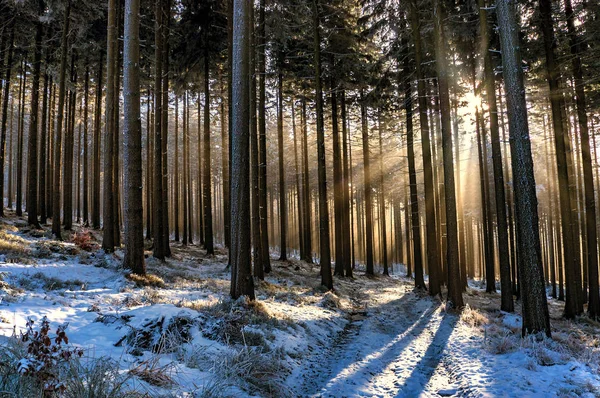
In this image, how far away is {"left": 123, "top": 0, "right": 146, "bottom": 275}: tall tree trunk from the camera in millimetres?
9117

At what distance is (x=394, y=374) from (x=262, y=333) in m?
2.39

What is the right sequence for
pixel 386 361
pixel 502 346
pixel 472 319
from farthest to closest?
pixel 472 319
pixel 502 346
pixel 386 361

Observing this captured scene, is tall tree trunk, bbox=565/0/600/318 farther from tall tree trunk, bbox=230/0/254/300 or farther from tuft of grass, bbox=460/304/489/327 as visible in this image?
tall tree trunk, bbox=230/0/254/300

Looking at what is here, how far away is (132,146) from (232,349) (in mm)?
6524

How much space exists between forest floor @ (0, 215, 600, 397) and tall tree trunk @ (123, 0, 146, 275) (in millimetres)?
614

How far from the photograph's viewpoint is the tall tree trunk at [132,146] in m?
9.12

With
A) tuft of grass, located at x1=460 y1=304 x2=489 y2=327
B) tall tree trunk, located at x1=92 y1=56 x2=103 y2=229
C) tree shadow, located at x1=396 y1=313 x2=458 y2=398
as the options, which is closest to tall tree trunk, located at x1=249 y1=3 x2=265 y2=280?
tree shadow, located at x1=396 y1=313 x2=458 y2=398

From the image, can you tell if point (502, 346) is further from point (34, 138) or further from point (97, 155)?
point (97, 155)

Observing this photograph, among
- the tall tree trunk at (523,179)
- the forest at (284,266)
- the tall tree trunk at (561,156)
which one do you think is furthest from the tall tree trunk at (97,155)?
the tall tree trunk at (561,156)

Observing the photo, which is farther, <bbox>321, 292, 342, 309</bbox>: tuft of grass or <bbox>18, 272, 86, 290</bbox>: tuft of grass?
<bbox>321, 292, 342, 309</bbox>: tuft of grass

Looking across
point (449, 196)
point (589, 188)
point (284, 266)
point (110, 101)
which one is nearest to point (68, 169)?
point (110, 101)

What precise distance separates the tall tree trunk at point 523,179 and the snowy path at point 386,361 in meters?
2.00

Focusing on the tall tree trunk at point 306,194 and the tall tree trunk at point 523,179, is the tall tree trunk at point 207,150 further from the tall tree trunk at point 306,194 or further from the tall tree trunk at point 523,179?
the tall tree trunk at point 523,179

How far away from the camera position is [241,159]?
26.2 ft
